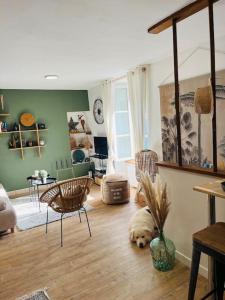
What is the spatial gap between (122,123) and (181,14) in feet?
10.7

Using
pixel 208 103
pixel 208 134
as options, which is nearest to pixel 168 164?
pixel 208 103

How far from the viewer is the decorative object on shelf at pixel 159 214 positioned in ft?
7.14

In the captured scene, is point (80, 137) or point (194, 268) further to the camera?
point (80, 137)

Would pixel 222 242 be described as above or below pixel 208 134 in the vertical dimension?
below

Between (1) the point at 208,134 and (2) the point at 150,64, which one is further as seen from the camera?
(2) the point at 150,64

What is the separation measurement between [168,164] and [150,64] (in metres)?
2.17

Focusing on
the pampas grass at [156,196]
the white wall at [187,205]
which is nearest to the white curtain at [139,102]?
the white wall at [187,205]

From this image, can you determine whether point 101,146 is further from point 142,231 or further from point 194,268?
point 194,268

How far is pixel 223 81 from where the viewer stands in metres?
2.75

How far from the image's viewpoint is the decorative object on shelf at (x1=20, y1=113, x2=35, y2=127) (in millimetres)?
5199

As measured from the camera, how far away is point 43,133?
5531 mm

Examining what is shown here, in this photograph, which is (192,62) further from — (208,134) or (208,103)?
(208,103)

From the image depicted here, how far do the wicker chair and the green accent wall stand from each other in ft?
8.56

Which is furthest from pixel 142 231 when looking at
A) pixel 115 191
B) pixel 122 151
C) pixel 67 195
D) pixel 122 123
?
pixel 122 123
